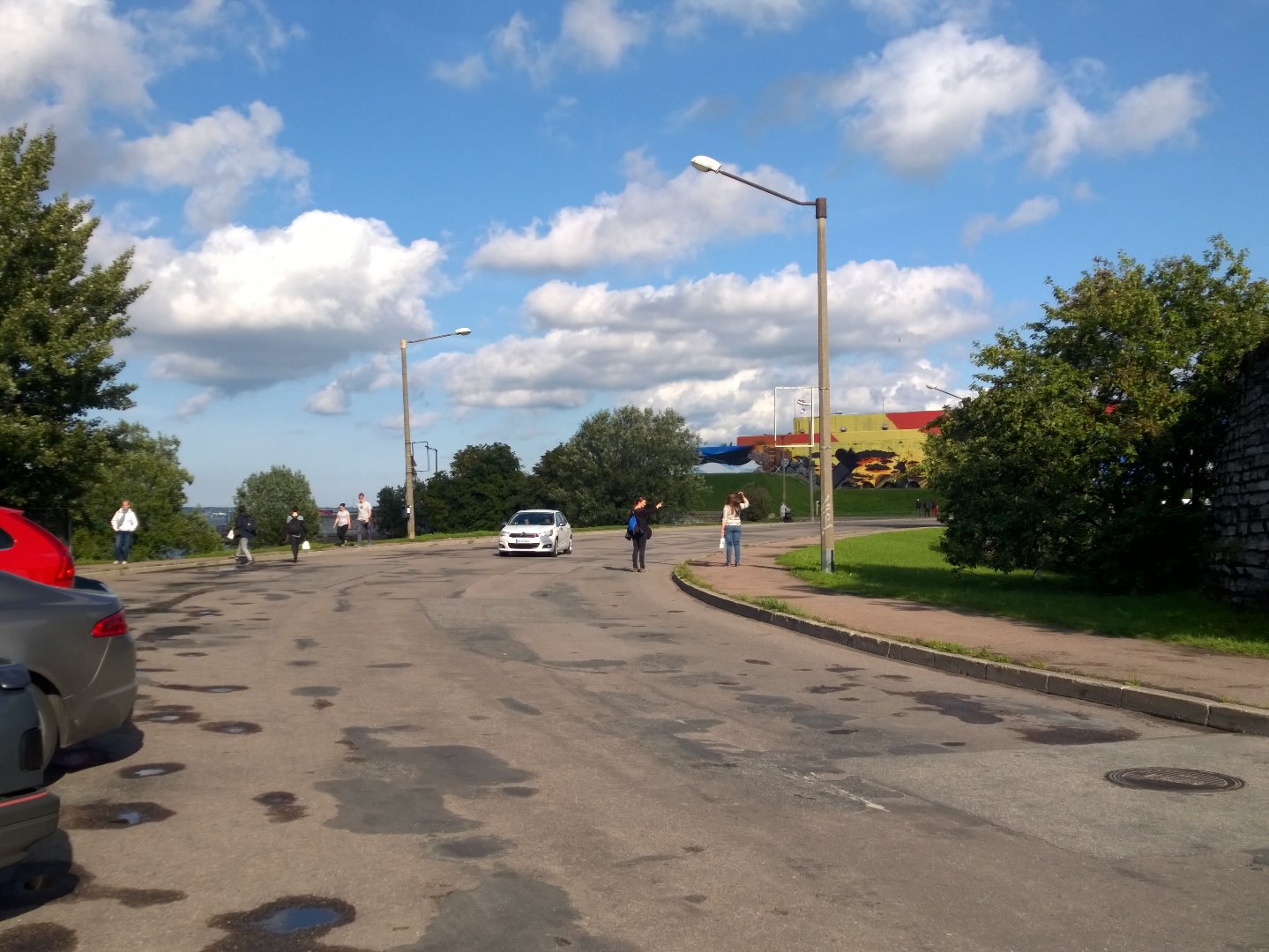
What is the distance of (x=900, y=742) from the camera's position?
8.13 meters

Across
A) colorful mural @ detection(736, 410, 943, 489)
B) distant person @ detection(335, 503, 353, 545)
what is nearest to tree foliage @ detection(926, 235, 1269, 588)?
distant person @ detection(335, 503, 353, 545)

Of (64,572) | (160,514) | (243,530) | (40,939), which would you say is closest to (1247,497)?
(64,572)

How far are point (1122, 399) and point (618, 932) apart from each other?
52.6 ft

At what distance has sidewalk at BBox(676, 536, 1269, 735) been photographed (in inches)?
361

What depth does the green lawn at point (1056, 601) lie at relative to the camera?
13.0 metres

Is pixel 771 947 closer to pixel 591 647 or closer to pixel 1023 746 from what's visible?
pixel 1023 746

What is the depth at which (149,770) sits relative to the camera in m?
7.03

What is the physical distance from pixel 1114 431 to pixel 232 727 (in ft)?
46.8

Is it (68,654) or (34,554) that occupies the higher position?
(34,554)

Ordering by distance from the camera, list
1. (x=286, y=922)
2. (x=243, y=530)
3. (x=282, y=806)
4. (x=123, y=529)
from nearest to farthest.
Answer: (x=286, y=922) → (x=282, y=806) → (x=123, y=529) → (x=243, y=530)

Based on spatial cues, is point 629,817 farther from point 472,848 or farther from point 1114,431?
point 1114,431

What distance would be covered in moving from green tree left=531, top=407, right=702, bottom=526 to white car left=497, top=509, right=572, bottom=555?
47.4m

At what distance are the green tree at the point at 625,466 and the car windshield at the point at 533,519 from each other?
47.0 meters

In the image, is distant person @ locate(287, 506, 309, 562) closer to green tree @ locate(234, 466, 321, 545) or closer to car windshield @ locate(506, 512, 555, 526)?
car windshield @ locate(506, 512, 555, 526)
